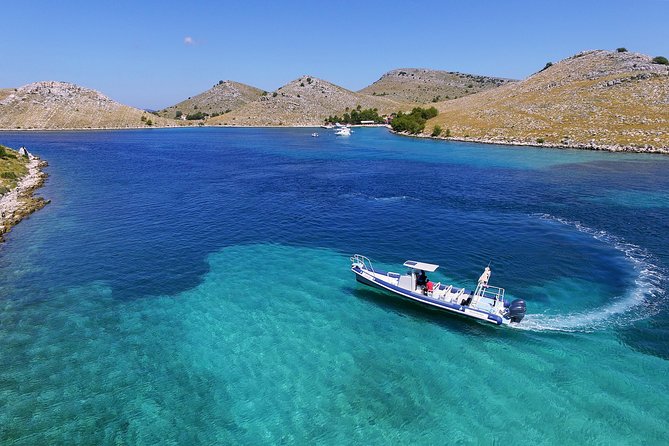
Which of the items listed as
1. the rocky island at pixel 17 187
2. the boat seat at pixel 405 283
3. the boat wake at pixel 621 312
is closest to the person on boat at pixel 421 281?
the boat seat at pixel 405 283

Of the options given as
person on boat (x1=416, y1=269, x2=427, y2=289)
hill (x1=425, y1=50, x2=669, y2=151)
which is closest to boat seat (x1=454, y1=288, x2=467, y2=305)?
person on boat (x1=416, y1=269, x2=427, y2=289)

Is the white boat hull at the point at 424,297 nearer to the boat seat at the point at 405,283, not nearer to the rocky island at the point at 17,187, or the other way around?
the boat seat at the point at 405,283

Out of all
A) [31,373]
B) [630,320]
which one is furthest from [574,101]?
[31,373]

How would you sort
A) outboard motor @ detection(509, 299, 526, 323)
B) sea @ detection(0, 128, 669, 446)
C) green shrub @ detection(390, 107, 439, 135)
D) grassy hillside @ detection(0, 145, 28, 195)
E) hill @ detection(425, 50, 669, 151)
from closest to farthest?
sea @ detection(0, 128, 669, 446), outboard motor @ detection(509, 299, 526, 323), grassy hillside @ detection(0, 145, 28, 195), hill @ detection(425, 50, 669, 151), green shrub @ detection(390, 107, 439, 135)

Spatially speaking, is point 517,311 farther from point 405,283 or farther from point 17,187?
point 17,187

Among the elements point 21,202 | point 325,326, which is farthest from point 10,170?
point 325,326

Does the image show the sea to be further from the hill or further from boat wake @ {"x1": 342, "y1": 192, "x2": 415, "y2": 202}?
the hill

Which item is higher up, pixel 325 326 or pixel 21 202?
pixel 21 202
